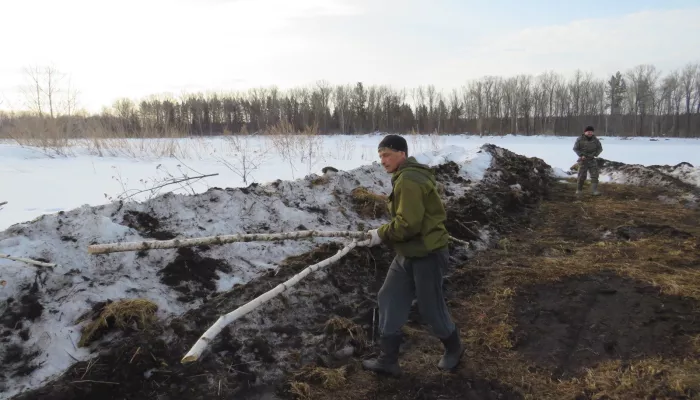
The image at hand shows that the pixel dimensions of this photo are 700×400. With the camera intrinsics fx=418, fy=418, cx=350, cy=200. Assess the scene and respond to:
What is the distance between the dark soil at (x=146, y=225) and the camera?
4813 mm

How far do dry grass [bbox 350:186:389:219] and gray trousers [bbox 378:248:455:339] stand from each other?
3574 mm

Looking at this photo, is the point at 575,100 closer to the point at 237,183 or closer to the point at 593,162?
the point at 593,162

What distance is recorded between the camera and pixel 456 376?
131 inches

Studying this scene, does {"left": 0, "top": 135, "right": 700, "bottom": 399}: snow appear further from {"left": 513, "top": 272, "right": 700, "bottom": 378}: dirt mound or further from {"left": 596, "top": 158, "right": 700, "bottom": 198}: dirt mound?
{"left": 596, "top": 158, "right": 700, "bottom": 198}: dirt mound

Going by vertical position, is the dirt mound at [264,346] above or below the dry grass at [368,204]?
below

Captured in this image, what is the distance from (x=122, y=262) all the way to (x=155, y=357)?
1.38 metres

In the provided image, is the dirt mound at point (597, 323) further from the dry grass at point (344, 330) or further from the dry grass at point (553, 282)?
the dry grass at point (344, 330)

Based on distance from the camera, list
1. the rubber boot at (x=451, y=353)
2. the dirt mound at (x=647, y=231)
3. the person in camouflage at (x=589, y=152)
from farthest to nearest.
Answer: the person in camouflage at (x=589, y=152), the dirt mound at (x=647, y=231), the rubber boot at (x=451, y=353)

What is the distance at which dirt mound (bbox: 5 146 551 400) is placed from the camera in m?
3.08

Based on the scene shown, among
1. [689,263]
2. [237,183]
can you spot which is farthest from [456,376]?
[237,183]

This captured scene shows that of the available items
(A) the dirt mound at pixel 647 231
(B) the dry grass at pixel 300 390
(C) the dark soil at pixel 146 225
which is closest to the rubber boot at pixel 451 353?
(B) the dry grass at pixel 300 390

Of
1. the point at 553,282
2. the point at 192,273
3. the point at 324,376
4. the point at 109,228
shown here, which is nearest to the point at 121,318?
the point at 192,273

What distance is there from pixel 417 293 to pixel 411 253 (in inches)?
13.4

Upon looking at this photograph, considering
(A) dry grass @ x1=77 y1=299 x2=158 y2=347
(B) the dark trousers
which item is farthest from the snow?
(B) the dark trousers
